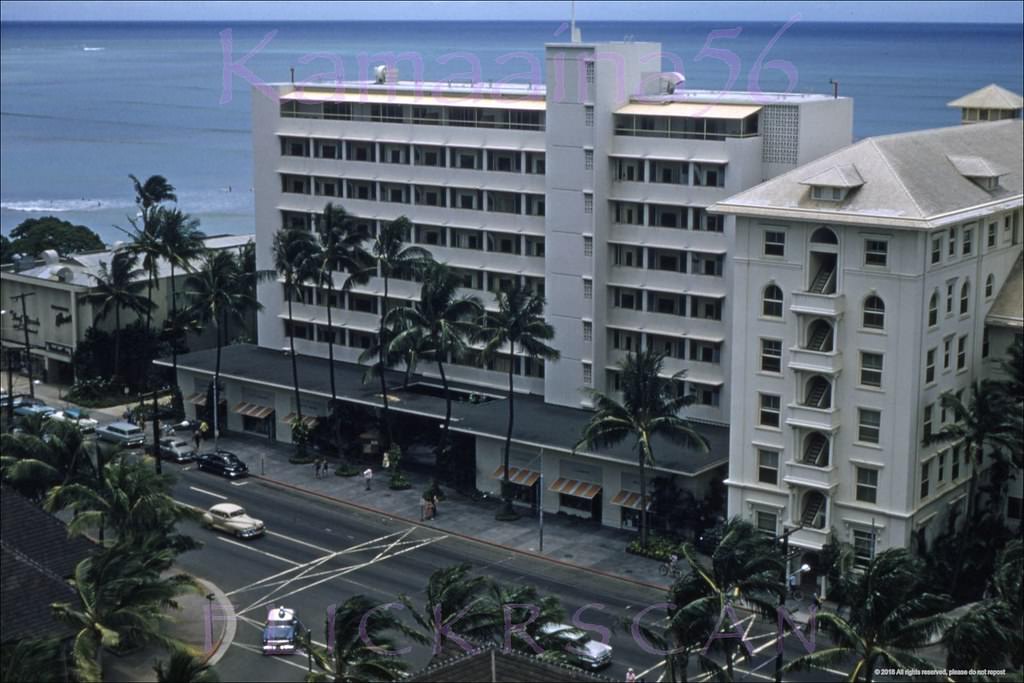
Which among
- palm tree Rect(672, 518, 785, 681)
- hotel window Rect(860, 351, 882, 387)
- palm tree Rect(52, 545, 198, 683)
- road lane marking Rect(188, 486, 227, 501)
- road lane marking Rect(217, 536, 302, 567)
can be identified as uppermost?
hotel window Rect(860, 351, 882, 387)

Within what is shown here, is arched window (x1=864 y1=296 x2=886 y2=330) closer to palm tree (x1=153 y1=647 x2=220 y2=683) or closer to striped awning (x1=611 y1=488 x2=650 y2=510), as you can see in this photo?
striped awning (x1=611 y1=488 x2=650 y2=510)

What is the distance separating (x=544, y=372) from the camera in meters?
83.9

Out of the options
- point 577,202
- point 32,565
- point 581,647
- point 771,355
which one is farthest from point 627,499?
point 32,565

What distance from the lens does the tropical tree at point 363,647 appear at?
4394 centimetres

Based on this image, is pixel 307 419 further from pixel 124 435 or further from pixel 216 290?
pixel 124 435

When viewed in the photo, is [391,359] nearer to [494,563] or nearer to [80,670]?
[494,563]

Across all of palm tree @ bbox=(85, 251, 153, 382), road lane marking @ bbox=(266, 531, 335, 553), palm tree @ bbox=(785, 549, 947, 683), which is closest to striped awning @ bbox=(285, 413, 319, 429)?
road lane marking @ bbox=(266, 531, 335, 553)

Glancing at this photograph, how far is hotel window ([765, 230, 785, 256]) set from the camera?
6519cm

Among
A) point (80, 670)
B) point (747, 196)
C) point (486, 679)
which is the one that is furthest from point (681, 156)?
point (486, 679)

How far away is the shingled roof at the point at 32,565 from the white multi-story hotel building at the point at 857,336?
30095 millimetres

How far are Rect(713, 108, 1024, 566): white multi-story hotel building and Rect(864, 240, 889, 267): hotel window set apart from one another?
6 centimetres

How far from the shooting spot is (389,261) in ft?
264

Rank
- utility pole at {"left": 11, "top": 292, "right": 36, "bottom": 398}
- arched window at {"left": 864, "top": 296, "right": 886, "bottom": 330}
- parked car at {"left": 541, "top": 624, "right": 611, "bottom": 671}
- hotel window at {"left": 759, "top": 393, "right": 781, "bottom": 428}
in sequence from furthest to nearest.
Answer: utility pole at {"left": 11, "top": 292, "right": 36, "bottom": 398} → hotel window at {"left": 759, "top": 393, "right": 781, "bottom": 428} → arched window at {"left": 864, "top": 296, "right": 886, "bottom": 330} → parked car at {"left": 541, "top": 624, "right": 611, "bottom": 671}

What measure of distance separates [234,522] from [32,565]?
19675 mm
